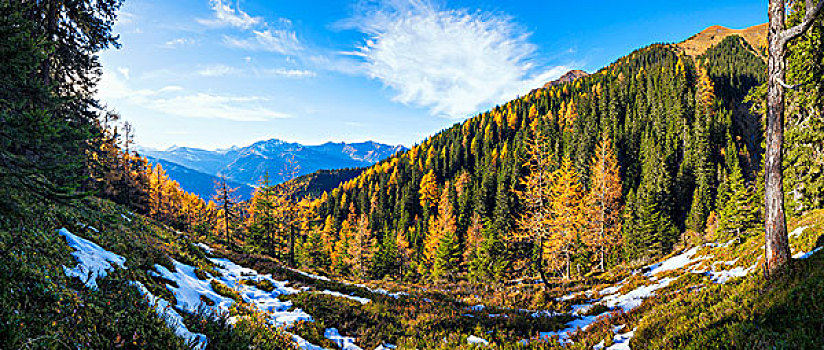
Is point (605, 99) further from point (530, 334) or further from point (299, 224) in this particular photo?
point (530, 334)

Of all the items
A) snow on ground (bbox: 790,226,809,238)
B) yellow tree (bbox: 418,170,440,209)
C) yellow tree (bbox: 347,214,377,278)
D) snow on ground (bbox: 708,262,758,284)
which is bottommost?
yellow tree (bbox: 347,214,377,278)

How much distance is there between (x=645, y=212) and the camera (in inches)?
1777

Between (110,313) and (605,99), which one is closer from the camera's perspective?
(110,313)

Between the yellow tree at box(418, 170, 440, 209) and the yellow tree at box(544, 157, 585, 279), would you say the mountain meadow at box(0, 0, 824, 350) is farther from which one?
the yellow tree at box(418, 170, 440, 209)

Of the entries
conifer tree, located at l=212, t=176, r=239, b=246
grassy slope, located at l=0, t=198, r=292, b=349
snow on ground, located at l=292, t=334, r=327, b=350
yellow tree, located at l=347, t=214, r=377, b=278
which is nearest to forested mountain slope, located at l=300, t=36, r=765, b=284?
yellow tree, located at l=347, t=214, r=377, b=278

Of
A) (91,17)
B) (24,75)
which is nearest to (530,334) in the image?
(24,75)

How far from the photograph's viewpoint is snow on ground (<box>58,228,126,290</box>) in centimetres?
552

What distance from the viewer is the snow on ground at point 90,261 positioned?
18.1 feet

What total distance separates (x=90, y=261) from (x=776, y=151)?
1532 cm

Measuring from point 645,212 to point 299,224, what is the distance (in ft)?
163

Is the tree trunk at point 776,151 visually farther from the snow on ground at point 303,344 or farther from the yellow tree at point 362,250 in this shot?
the yellow tree at point 362,250

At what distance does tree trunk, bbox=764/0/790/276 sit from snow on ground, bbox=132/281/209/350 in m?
12.2

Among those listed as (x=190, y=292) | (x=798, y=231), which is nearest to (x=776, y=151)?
(x=798, y=231)

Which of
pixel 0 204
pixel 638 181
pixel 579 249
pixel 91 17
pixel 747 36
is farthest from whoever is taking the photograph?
pixel 747 36
